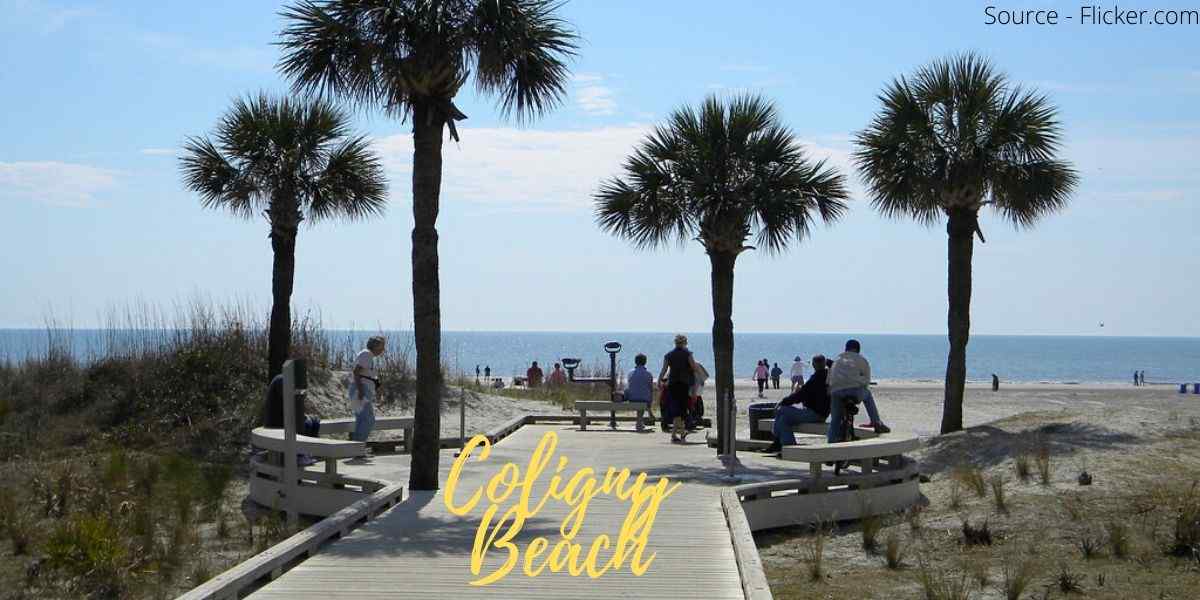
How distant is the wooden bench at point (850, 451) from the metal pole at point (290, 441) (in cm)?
500

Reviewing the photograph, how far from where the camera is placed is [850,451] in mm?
14477

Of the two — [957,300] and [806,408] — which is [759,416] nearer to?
[806,408]

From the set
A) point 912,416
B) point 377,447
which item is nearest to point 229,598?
point 377,447

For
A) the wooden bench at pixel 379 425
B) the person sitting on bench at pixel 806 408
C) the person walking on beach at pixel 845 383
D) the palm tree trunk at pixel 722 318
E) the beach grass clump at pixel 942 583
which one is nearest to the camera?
the beach grass clump at pixel 942 583

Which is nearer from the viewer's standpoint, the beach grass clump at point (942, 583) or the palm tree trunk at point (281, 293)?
the beach grass clump at point (942, 583)

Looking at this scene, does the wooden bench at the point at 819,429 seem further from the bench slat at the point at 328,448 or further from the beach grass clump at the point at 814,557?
the bench slat at the point at 328,448

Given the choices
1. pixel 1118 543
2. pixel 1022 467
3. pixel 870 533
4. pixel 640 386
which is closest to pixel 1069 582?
pixel 1118 543

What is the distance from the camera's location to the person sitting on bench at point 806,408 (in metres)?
17.8

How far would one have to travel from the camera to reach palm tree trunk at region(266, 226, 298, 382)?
24.3m

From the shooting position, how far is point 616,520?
1205 cm

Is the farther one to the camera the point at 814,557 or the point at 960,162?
the point at 960,162

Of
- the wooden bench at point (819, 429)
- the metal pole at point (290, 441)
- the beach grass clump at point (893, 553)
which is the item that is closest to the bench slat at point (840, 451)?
the beach grass clump at point (893, 553)

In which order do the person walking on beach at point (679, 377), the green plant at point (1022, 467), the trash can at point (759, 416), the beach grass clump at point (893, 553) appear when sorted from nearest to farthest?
the beach grass clump at point (893, 553) → the green plant at point (1022, 467) → the trash can at point (759, 416) → the person walking on beach at point (679, 377)

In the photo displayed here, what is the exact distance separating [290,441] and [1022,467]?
29.6 feet
